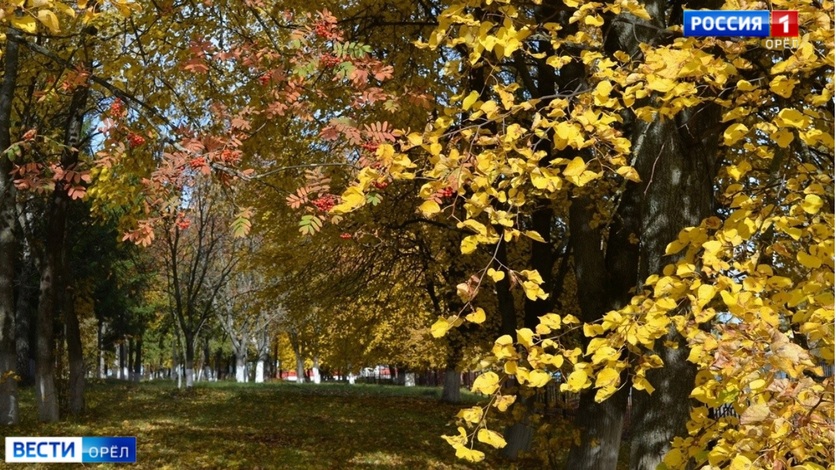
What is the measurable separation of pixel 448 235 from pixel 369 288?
3877mm

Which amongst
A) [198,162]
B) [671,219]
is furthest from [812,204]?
[198,162]

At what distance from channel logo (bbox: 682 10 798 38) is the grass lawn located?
6158mm

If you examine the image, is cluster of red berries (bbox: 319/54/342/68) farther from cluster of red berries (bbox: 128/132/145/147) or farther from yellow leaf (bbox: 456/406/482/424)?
yellow leaf (bbox: 456/406/482/424)

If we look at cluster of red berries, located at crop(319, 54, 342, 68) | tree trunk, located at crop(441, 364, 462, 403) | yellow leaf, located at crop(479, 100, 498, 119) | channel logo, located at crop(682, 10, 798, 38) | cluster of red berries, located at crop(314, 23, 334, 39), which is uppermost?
cluster of red berries, located at crop(314, 23, 334, 39)

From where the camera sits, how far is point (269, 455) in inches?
430

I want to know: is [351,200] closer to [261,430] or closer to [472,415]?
[472,415]

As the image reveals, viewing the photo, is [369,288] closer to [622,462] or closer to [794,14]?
[622,462]

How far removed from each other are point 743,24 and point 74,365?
1433 cm

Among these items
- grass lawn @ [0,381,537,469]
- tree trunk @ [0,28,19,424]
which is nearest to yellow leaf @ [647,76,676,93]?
grass lawn @ [0,381,537,469]

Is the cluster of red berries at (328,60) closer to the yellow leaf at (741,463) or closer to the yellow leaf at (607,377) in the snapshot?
the yellow leaf at (607,377)

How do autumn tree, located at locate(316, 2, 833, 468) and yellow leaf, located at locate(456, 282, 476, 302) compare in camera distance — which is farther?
yellow leaf, located at locate(456, 282, 476, 302)

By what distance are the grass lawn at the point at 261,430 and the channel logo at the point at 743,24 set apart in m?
6.16

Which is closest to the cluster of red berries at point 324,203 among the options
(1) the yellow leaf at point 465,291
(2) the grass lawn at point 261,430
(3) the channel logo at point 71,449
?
(1) the yellow leaf at point 465,291

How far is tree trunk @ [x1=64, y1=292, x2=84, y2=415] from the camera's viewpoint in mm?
14648
